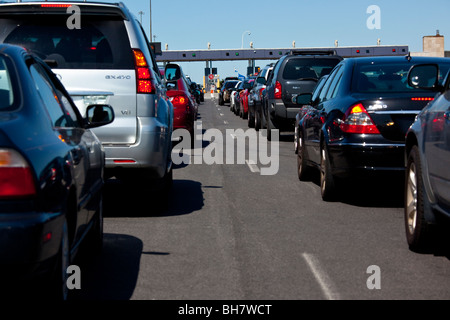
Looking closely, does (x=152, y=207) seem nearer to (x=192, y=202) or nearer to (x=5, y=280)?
(x=192, y=202)

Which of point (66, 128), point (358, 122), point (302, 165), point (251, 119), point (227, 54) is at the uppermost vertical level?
point (66, 128)

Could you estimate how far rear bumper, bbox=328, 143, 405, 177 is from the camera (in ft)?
28.8

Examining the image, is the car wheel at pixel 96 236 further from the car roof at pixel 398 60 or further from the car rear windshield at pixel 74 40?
the car roof at pixel 398 60

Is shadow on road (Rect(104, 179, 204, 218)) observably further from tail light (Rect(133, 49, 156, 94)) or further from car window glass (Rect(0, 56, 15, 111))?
car window glass (Rect(0, 56, 15, 111))

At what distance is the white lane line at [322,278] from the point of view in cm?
532

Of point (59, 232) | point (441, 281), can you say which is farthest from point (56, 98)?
point (441, 281)

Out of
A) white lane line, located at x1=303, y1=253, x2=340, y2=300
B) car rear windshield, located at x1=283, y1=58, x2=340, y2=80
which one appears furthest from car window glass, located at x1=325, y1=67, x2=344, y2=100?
car rear windshield, located at x1=283, y1=58, x2=340, y2=80

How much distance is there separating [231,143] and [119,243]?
12.5 m

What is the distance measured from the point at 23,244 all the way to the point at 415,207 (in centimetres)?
385

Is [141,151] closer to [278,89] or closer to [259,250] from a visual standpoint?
[259,250]

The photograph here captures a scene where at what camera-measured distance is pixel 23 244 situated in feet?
12.7

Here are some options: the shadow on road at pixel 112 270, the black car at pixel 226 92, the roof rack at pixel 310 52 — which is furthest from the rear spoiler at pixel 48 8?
the black car at pixel 226 92

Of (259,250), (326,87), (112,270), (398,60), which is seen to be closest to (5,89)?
(112,270)
